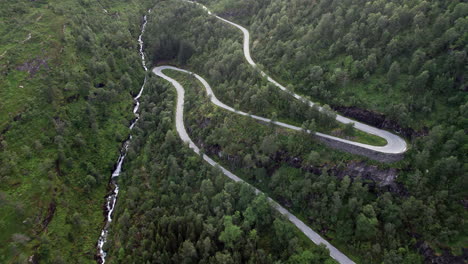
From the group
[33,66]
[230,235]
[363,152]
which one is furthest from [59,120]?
[363,152]

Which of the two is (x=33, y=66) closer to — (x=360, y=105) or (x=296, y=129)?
(x=296, y=129)

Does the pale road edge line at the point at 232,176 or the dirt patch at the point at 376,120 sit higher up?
the dirt patch at the point at 376,120

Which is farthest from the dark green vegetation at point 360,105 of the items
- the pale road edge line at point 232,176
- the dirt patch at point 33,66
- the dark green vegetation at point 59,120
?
the dirt patch at point 33,66

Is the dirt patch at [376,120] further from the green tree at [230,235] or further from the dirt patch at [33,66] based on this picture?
the dirt patch at [33,66]

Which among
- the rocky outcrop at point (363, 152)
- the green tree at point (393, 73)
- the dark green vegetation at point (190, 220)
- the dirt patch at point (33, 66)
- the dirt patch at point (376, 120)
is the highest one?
the green tree at point (393, 73)

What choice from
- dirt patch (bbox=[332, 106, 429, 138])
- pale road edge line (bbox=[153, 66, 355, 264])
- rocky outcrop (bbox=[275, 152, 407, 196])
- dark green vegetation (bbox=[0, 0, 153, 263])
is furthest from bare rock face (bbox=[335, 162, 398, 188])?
dark green vegetation (bbox=[0, 0, 153, 263])

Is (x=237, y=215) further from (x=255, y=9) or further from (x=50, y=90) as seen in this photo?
(x=255, y=9)
